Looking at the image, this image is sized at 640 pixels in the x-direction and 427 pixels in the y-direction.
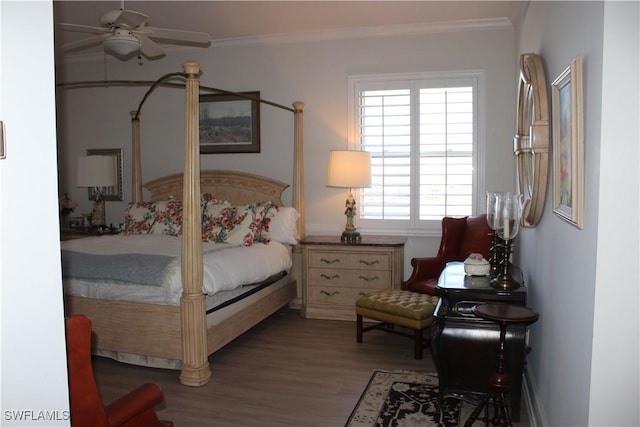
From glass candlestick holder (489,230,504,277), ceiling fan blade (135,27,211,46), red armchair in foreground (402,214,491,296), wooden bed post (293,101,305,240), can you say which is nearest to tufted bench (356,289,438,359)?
red armchair in foreground (402,214,491,296)

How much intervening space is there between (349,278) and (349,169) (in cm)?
98

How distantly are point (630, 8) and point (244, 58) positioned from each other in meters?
4.47

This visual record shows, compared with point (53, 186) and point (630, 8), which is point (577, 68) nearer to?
point (630, 8)

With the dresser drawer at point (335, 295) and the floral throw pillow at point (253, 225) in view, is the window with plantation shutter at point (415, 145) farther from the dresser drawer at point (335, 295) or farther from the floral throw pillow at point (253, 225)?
the floral throw pillow at point (253, 225)

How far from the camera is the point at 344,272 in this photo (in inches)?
195

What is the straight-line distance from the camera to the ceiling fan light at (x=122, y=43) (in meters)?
3.38

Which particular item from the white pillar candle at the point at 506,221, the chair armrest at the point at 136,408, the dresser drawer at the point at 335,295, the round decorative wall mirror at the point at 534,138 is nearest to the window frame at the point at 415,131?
the dresser drawer at the point at 335,295

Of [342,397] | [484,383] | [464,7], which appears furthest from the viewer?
[464,7]

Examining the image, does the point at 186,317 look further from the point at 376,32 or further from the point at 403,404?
the point at 376,32

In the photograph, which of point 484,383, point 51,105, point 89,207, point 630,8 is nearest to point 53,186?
point 51,105

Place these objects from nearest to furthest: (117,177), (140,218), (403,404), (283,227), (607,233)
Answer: (607,233), (403,404), (283,227), (140,218), (117,177)

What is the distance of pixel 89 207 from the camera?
6.41 metres

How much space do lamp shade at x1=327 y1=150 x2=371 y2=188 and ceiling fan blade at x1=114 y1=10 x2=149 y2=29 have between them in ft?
7.07

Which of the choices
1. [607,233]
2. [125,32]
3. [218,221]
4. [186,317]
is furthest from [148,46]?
[607,233]
